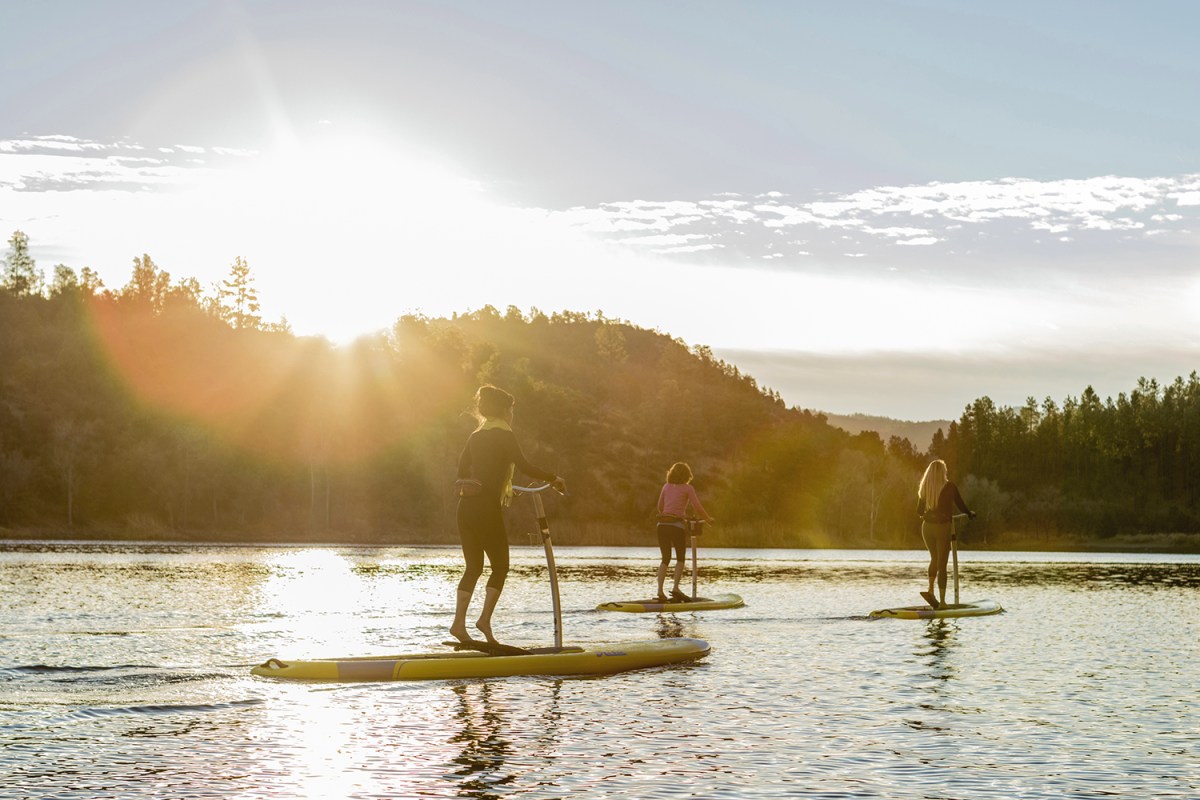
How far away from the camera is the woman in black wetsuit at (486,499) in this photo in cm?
1441

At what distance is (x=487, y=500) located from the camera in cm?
1447

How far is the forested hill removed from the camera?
11175 cm

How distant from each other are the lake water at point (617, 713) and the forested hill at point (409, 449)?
89.3 m

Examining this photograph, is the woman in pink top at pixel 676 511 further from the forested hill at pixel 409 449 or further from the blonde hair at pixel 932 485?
the forested hill at pixel 409 449

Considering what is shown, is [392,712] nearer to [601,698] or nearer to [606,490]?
[601,698]

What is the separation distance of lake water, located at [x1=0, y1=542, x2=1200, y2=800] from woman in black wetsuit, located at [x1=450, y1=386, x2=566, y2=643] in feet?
4.38

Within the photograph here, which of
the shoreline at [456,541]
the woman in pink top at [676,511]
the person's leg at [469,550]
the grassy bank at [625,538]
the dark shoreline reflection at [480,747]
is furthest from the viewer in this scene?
the grassy bank at [625,538]

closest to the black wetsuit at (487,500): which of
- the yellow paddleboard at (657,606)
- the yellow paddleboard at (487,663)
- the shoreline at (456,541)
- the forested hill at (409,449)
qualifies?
the yellow paddleboard at (487,663)

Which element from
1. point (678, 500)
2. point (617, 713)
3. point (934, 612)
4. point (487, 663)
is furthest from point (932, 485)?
point (617, 713)

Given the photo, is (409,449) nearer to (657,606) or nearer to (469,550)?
(657,606)

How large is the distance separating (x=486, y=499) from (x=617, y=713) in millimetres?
3689

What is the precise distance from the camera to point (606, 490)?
15200cm

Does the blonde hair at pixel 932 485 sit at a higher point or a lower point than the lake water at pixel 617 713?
higher

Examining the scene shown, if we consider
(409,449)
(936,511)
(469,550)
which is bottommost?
(469,550)
